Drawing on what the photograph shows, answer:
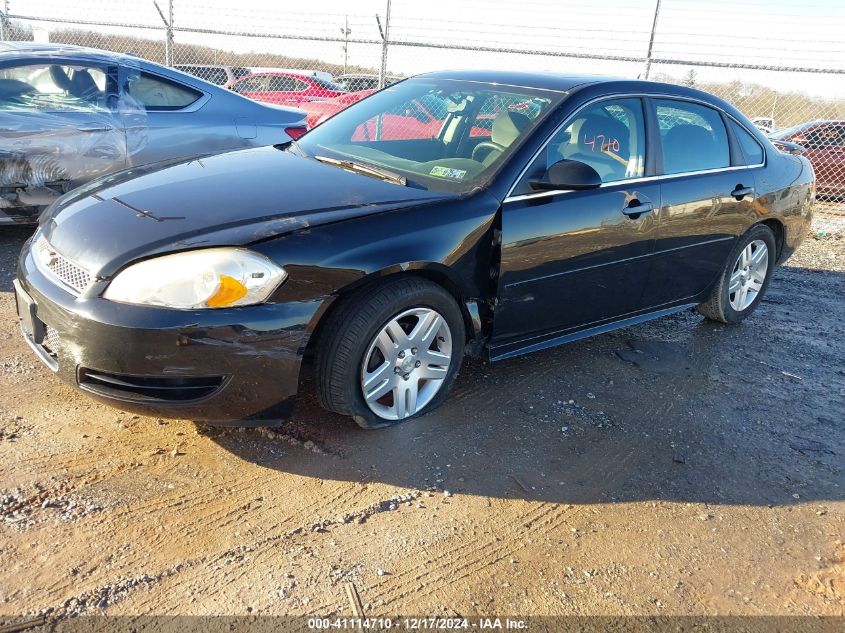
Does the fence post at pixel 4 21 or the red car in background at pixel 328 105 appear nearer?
the fence post at pixel 4 21

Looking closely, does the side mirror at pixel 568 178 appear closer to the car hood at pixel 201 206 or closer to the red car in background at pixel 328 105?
the car hood at pixel 201 206

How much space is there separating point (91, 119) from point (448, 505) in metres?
4.41

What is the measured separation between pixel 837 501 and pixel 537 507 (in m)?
1.40

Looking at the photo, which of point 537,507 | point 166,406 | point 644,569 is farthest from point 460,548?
point 166,406

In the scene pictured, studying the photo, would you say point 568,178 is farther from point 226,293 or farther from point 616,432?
point 226,293

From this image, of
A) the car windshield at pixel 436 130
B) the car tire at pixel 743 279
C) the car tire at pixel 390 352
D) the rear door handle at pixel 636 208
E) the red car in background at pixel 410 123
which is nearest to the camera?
the car tire at pixel 390 352

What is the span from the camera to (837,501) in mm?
3209

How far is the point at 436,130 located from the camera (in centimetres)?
420

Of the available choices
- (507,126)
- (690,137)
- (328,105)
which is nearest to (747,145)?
(690,137)

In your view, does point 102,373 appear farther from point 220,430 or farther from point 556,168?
point 556,168

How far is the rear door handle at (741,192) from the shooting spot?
15.4ft

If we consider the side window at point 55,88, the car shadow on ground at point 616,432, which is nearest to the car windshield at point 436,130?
the car shadow on ground at point 616,432

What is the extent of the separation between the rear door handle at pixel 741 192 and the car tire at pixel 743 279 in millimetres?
315

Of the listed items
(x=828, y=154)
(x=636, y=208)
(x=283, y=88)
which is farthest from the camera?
(x=283, y=88)
